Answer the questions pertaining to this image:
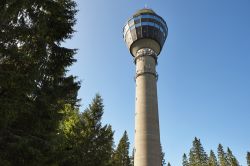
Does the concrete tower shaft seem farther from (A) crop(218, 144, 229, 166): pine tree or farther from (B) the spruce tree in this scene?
(A) crop(218, 144, 229, 166): pine tree

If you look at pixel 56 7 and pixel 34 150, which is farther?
pixel 56 7

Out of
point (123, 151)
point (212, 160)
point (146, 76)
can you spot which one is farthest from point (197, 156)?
point (146, 76)

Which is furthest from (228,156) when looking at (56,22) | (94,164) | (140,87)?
(56,22)

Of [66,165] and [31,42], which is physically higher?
[31,42]

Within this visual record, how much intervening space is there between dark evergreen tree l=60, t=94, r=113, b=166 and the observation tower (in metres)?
13.0

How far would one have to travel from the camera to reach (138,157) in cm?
3412

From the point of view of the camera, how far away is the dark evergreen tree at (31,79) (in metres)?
11.0

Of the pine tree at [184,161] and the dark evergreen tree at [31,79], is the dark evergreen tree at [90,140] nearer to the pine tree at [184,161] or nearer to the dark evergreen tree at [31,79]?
the dark evergreen tree at [31,79]

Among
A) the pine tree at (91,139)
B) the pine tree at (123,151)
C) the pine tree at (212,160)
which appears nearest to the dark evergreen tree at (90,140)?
the pine tree at (91,139)

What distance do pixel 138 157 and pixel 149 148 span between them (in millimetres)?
1931

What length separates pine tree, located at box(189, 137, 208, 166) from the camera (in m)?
69.5

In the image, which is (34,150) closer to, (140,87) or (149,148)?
(149,148)

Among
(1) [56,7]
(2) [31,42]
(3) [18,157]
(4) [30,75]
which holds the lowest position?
(3) [18,157]

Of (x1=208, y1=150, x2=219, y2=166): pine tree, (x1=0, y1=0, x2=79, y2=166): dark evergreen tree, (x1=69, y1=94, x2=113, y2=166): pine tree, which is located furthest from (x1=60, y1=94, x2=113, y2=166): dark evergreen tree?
(x1=208, y1=150, x2=219, y2=166): pine tree
